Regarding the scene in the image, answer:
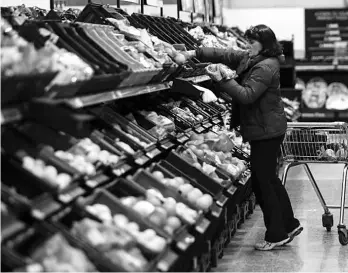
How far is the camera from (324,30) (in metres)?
16.7

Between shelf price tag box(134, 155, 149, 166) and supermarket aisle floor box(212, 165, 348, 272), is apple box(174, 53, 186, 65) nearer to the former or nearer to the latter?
shelf price tag box(134, 155, 149, 166)

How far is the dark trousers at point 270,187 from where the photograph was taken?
271 inches

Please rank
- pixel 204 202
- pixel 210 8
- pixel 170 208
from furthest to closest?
pixel 210 8, pixel 204 202, pixel 170 208

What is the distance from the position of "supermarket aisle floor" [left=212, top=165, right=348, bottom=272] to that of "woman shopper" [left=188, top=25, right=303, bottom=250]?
0.18 metres

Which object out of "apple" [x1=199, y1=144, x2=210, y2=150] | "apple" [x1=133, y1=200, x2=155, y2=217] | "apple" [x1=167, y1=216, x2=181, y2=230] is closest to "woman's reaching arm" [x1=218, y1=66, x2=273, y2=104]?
"apple" [x1=199, y1=144, x2=210, y2=150]

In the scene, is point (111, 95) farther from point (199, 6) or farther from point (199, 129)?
point (199, 6)

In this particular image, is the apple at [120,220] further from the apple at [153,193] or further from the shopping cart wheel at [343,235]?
the shopping cart wheel at [343,235]

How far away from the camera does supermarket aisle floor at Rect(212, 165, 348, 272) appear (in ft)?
21.4

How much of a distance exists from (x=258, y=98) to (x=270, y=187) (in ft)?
2.43

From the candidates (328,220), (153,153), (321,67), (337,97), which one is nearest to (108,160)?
(153,153)

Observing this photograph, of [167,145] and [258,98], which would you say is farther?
[258,98]

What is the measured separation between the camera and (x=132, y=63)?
18.1 feet

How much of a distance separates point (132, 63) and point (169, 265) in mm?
1551

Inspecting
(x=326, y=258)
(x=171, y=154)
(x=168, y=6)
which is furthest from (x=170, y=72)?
(x=168, y=6)
